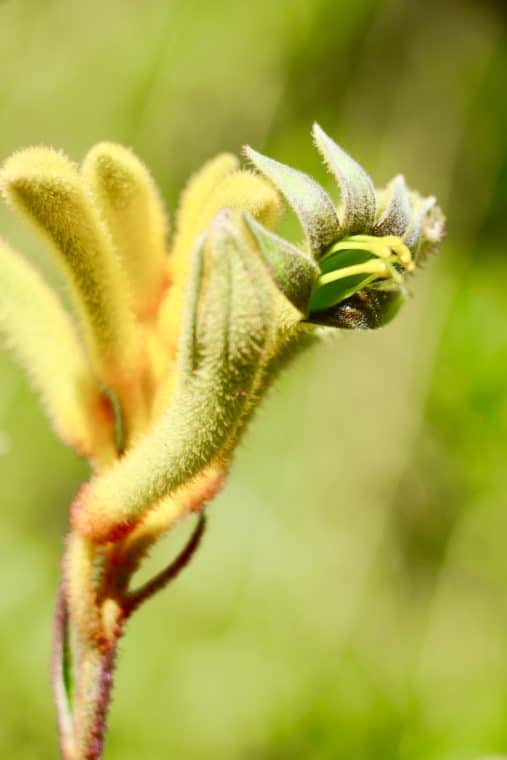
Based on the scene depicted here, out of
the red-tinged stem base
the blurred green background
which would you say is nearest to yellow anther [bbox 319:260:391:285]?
the red-tinged stem base

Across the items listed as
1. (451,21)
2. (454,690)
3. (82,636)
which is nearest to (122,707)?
(454,690)

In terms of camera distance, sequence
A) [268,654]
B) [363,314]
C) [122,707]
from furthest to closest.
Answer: [268,654] → [122,707] → [363,314]

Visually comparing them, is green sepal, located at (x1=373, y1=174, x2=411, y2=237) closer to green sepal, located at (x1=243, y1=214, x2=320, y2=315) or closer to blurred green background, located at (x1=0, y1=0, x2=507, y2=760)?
green sepal, located at (x1=243, y1=214, x2=320, y2=315)

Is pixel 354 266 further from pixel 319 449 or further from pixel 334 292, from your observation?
pixel 319 449

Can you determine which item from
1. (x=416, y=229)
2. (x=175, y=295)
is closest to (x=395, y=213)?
(x=416, y=229)

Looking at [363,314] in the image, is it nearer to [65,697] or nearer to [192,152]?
[65,697]
